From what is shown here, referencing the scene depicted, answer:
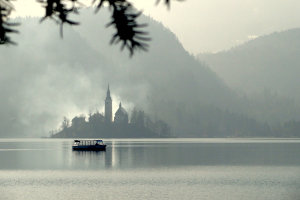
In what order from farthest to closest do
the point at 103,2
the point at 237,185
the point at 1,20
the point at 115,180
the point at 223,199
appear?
the point at 115,180, the point at 237,185, the point at 223,199, the point at 103,2, the point at 1,20

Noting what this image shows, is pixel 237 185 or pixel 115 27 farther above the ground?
pixel 115 27

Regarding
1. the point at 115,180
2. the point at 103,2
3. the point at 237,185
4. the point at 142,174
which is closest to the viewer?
the point at 103,2

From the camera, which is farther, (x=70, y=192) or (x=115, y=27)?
(x=70, y=192)

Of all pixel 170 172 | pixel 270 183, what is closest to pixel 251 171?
pixel 170 172

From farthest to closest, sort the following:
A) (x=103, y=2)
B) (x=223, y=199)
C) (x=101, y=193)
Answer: (x=101, y=193) → (x=223, y=199) → (x=103, y=2)

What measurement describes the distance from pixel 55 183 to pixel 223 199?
1942 inches

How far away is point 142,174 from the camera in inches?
6683

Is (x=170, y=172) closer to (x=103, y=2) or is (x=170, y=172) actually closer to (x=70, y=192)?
(x=70, y=192)

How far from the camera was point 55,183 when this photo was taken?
143 meters

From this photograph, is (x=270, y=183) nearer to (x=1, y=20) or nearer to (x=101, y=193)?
(x=101, y=193)

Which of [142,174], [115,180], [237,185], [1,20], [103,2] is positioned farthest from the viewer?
[142,174]

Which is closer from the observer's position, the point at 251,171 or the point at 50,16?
the point at 50,16

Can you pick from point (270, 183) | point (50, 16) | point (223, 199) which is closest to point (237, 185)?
point (270, 183)

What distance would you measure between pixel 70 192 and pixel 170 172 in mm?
57337
